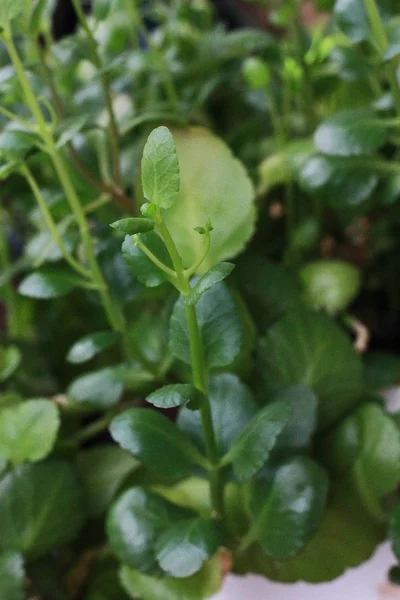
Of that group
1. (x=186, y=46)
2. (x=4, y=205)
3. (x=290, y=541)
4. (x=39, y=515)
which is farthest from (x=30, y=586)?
(x=186, y=46)

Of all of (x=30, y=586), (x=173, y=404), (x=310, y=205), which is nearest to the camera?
(x=173, y=404)

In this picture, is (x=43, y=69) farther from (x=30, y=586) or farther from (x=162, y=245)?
(x=30, y=586)

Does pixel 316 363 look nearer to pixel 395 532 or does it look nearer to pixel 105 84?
pixel 395 532

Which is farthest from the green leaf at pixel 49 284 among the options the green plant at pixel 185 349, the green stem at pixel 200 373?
the green stem at pixel 200 373

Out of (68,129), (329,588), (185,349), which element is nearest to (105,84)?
(68,129)

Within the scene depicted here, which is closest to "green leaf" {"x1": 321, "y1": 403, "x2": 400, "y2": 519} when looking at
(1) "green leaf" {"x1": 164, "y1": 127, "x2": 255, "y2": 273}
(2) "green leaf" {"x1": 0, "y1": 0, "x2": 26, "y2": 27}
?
(1) "green leaf" {"x1": 164, "y1": 127, "x2": 255, "y2": 273}

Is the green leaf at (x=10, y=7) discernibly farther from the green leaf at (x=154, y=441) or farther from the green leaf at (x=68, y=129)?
the green leaf at (x=154, y=441)

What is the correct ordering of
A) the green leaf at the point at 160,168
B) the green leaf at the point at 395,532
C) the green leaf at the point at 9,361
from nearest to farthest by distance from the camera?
the green leaf at the point at 160,168
the green leaf at the point at 395,532
the green leaf at the point at 9,361
